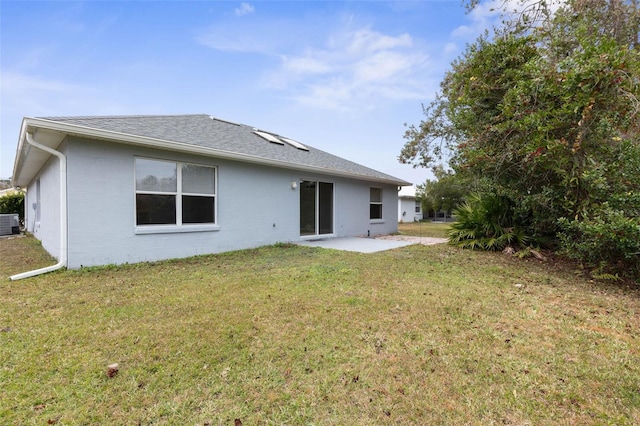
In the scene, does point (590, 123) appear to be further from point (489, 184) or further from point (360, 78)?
point (360, 78)

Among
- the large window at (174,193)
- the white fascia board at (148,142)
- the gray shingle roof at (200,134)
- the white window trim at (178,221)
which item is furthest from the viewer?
the large window at (174,193)

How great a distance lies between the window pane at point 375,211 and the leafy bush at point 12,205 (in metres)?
19.8

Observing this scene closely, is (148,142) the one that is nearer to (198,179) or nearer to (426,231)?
(198,179)

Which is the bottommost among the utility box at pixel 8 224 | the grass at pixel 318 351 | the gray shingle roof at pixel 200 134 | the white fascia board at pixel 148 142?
the grass at pixel 318 351

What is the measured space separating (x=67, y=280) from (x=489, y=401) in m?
6.22

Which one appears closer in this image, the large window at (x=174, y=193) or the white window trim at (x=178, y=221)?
the white window trim at (x=178, y=221)

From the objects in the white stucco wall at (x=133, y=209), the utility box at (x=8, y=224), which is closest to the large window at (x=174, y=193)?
the white stucco wall at (x=133, y=209)

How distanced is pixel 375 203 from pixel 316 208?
3599 mm

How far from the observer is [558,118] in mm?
5281

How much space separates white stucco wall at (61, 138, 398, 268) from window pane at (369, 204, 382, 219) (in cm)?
225

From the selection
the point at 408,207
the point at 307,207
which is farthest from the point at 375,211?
the point at 408,207

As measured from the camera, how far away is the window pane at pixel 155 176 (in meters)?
6.52

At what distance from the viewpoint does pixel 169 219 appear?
22.9 feet

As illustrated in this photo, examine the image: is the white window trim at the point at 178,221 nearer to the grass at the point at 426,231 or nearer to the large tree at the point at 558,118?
the large tree at the point at 558,118
